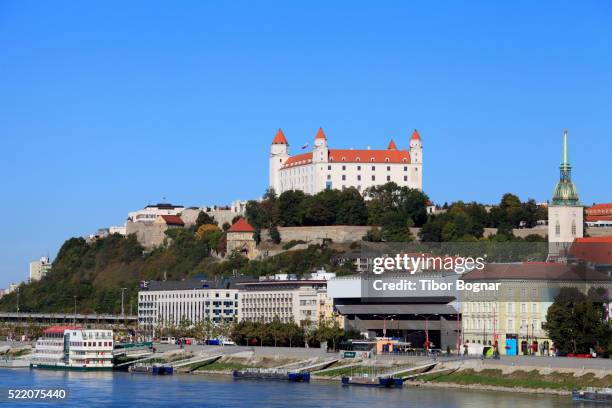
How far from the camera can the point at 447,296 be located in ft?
329

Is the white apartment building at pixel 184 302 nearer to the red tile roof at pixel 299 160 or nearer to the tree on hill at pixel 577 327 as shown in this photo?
the red tile roof at pixel 299 160

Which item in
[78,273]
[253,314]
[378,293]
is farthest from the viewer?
[78,273]

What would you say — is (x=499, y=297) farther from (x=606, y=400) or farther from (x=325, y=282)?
(x=325, y=282)

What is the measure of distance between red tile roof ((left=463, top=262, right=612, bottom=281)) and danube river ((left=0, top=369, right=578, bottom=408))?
52.9 ft

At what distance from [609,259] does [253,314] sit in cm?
3777

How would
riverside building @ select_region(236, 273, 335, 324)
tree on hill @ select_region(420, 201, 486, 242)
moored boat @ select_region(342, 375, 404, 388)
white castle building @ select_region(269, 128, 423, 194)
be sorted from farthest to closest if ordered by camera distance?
1. white castle building @ select_region(269, 128, 423, 194)
2. tree on hill @ select_region(420, 201, 486, 242)
3. riverside building @ select_region(236, 273, 335, 324)
4. moored boat @ select_region(342, 375, 404, 388)

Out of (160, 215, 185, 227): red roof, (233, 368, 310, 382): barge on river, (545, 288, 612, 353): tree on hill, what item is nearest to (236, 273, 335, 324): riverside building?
(233, 368, 310, 382): barge on river

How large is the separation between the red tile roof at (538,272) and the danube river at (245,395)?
635 inches

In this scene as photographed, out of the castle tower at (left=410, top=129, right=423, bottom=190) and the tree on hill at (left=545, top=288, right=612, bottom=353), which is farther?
the castle tower at (left=410, top=129, right=423, bottom=190)

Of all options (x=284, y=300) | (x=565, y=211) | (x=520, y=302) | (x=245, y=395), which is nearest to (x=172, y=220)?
(x=284, y=300)

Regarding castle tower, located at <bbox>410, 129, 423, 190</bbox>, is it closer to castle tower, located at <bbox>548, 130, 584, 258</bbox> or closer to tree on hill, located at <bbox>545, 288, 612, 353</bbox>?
castle tower, located at <bbox>548, 130, 584, 258</bbox>

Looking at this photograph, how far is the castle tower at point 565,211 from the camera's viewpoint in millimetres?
124250

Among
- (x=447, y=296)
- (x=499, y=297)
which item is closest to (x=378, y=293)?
(x=447, y=296)

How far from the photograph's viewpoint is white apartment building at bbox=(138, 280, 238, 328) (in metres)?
139
